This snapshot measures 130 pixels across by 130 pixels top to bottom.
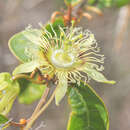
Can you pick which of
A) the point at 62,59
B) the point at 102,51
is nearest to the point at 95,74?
the point at 62,59

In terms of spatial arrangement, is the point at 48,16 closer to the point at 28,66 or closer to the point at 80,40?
the point at 80,40

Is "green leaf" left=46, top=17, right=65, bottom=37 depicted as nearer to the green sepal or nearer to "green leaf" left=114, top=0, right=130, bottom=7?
the green sepal

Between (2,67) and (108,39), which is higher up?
(108,39)

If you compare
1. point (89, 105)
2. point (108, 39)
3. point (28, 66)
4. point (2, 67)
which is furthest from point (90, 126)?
point (108, 39)

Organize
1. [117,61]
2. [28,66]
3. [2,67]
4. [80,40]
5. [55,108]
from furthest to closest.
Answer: [117,61], [55,108], [2,67], [80,40], [28,66]

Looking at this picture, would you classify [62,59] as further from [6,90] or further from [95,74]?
[6,90]

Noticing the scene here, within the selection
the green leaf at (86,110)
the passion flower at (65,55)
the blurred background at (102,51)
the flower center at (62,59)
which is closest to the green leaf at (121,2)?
the passion flower at (65,55)
